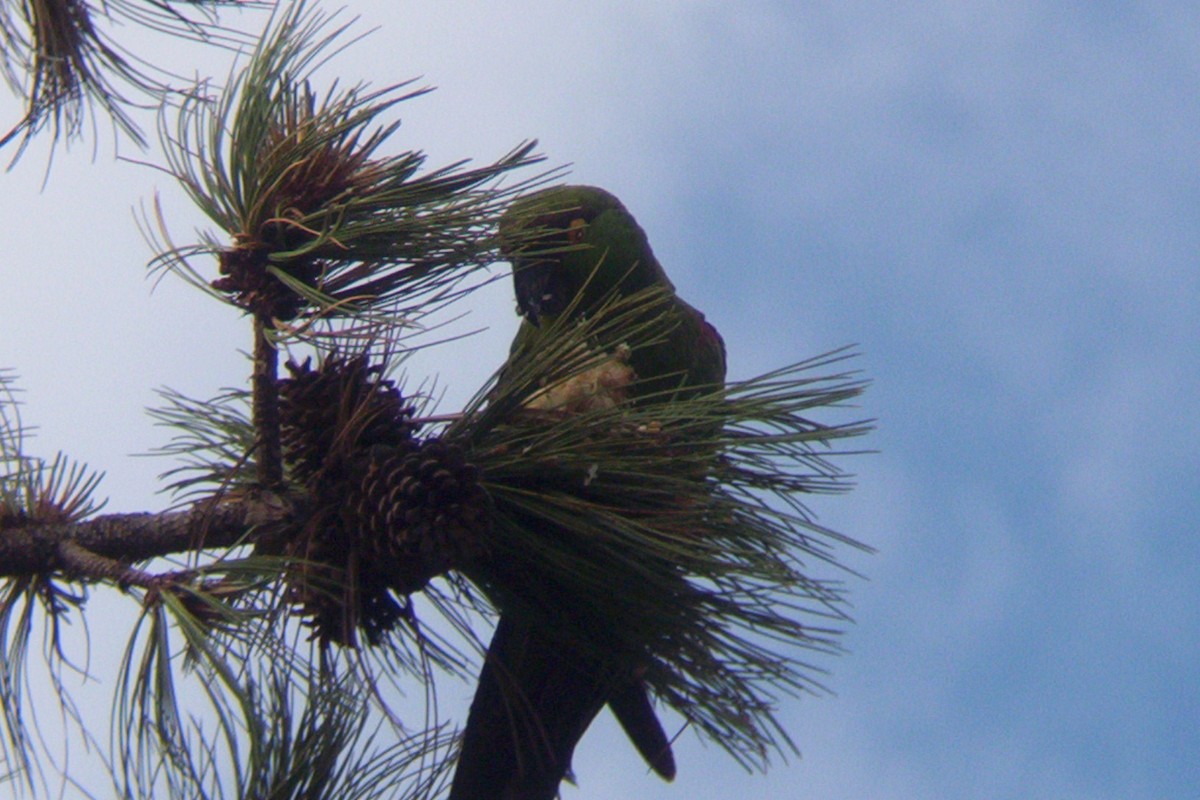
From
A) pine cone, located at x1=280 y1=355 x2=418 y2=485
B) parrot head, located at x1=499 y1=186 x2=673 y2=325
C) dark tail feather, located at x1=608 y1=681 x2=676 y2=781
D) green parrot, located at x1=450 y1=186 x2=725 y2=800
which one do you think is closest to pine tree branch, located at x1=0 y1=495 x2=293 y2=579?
pine cone, located at x1=280 y1=355 x2=418 y2=485

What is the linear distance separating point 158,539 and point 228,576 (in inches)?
3.7

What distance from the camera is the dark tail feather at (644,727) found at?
1638 millimetres

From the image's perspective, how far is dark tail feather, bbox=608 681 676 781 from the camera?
64.5 inches

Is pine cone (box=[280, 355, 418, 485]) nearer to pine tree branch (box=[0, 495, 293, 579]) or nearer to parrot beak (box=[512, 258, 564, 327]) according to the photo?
pine tree branch (box=[0, 495, 293, 579])

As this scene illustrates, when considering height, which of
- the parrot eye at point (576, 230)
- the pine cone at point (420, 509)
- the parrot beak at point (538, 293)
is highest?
the parrot eye at point (576, 230)

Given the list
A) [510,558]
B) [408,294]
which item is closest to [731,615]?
[510,558]

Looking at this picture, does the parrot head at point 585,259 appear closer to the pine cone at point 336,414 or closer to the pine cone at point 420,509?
the pine cone at point 336,414

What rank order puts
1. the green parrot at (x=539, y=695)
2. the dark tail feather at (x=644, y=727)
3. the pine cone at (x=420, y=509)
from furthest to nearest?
the dark tail feather at (x=644, y=727), the green parrot at (x=539, y=695), the pine cone at (x=420, y=509)

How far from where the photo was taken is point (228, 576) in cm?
123

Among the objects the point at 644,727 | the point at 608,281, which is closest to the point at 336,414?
the point at 644,727

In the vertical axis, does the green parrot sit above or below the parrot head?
below

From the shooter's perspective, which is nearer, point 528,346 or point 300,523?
point 300,523

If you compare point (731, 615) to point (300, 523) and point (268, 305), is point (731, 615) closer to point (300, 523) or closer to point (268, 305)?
point (300, 523)

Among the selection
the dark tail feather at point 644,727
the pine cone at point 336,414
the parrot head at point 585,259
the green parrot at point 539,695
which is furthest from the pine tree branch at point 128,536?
the parrot head at point 585,259
